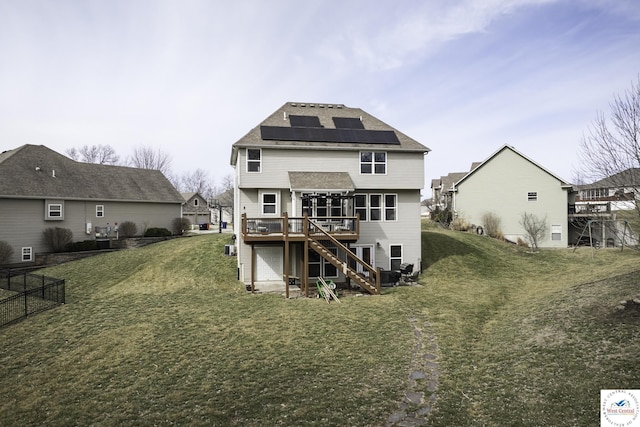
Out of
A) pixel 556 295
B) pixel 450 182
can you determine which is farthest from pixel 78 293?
pixel 450 182

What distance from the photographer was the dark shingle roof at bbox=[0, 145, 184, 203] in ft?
91.8

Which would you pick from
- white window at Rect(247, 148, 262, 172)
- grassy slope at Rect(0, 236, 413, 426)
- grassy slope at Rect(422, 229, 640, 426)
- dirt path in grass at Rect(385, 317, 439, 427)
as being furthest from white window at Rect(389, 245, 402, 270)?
dirt path in grass at Rect(385, 317, 439, 427)

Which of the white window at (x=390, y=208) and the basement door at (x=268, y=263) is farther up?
the white window at (x=390, y=208)

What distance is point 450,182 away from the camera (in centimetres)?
5312

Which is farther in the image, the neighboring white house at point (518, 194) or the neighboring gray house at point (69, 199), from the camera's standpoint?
the neighboring white house at point (518, 194)

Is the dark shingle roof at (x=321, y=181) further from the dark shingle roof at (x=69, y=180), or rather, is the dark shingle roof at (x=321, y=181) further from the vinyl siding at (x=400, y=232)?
the dark shingle roof at (x=69, y=180)

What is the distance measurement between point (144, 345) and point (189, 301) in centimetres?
556

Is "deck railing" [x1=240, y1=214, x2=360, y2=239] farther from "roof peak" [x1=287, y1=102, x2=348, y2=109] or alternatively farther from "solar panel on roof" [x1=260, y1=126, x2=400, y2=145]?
"roof peak" [x1=287, y1=102, x2=348, y2=109]

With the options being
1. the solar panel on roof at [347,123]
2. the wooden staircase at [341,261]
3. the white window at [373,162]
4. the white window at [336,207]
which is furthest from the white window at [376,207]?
the solar panel on roof at [347,123]

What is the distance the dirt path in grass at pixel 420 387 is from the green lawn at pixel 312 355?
19 centimetres

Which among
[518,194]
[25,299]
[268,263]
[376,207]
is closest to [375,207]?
[376,207]

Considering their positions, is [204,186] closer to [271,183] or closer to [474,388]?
[271,183]

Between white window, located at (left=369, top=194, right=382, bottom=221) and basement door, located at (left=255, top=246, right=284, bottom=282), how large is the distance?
6.11 metres

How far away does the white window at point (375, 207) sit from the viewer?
22.9 m
